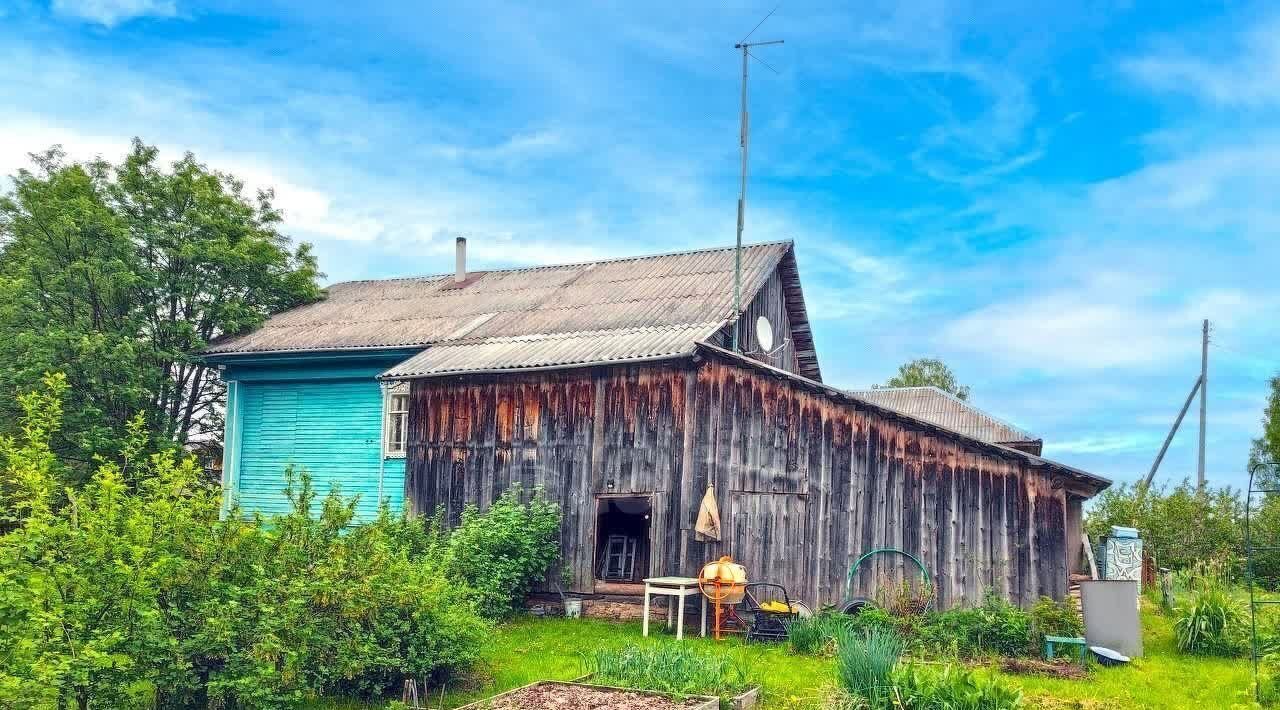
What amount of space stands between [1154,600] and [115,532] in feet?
60.5

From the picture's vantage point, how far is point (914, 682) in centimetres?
831

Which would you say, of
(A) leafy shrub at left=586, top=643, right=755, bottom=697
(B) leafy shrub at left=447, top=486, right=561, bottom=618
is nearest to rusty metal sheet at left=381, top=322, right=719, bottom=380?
(B) leafy shrub at left=447, top=486, right=561, bottom=618

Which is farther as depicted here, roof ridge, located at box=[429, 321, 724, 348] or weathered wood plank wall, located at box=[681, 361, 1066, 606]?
roof ridge, located at box=[429, 321, 724, 348]

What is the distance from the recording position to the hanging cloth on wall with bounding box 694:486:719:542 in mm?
14430

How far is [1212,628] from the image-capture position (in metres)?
13.3

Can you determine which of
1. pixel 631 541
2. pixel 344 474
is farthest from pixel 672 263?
pixel 344 474

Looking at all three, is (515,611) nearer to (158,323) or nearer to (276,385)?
(276,385)

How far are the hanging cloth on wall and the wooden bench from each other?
15.0ft

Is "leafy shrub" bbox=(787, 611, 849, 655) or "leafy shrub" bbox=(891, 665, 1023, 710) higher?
"leafy shrub" bbox=(891, 665, 1023, 710)

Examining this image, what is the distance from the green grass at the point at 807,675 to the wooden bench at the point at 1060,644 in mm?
339

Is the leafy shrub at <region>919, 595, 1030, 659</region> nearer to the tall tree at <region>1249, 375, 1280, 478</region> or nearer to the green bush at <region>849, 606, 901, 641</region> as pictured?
the green bush at <region>849, 606, 901, 641</region>

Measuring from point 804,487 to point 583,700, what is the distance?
667 centimetres

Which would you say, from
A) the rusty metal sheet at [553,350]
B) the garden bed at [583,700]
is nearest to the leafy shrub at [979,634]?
the garden bed at [583,700]

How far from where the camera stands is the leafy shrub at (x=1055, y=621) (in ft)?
42.3
